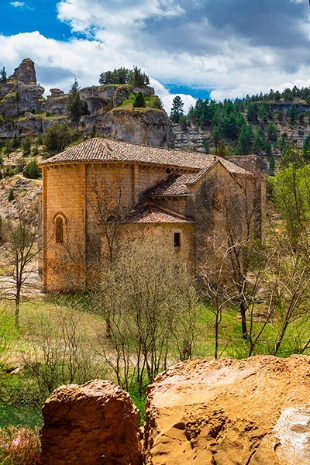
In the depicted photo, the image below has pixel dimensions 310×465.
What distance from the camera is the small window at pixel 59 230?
2959 cm

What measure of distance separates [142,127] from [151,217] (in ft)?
117

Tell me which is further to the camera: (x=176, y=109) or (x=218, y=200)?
(x=176, y=109)

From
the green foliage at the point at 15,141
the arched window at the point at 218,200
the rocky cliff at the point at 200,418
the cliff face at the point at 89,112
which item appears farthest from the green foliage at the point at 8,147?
the rocky cliff at the point at 200,418

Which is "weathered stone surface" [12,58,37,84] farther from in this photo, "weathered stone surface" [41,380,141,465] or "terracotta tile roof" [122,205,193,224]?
"weathered stone surface" [41,380,141,465]

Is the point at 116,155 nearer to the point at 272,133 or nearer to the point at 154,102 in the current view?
the point at 154,102

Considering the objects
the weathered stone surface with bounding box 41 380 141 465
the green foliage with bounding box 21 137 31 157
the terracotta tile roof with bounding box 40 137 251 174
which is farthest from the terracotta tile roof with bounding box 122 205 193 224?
the green foliage with bounding box 21 137 31 157

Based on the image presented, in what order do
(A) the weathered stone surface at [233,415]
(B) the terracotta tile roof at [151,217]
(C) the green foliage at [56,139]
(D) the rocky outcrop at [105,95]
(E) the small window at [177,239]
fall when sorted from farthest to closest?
(D) the rocky outcrop at [105,95]
(C) the green foliage at [56,139]
(E) the small window at [177,239]
(B) the terracotta tile roof at [151,217]
(A) the weathered stone surface at [233,415]

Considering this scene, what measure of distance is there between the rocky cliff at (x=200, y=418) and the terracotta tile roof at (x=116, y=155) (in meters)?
23.0

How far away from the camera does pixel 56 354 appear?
15.5 metres

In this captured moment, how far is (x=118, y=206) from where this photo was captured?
1095 inches

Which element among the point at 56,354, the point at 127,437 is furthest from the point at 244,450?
the point at 56,354

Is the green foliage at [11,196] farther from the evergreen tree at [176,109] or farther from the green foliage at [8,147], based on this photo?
the evergreen tree at [176,109]

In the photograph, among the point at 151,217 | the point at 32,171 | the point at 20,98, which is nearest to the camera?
the point at 151,217

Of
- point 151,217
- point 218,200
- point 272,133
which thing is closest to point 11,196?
point 218,200
